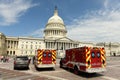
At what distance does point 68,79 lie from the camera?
17125mm

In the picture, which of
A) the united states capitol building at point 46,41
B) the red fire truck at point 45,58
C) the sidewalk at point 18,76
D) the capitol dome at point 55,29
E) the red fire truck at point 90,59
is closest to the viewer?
the sidewalk at point 18,76

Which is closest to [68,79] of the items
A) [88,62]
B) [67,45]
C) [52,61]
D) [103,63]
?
[88,62]

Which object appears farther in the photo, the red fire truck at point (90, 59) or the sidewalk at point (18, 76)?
the red fire truck at point (90, 59)

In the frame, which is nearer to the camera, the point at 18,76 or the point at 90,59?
the point at 90,59

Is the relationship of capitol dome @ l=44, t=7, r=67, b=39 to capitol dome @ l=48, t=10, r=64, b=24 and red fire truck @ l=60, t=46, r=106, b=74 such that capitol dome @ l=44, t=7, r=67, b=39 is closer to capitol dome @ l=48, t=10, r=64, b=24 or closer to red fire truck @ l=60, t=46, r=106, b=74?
capitol dome @ l=48, t=10, r=64, b=24

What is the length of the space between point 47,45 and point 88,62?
366 feet

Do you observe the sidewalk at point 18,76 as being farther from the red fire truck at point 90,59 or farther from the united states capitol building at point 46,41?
the united states capitol building at point 46,41

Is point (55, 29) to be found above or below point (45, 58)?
above

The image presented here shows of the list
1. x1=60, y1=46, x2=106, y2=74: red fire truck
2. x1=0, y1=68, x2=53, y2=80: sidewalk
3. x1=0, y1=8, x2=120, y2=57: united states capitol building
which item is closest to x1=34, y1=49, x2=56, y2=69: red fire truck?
x1=0, y1=68, x2=53, y2=80: sidewalk

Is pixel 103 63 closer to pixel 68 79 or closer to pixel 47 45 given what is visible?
pixel 68 79

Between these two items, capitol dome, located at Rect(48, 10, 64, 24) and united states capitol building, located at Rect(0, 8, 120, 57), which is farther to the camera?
capitol dome, located at Rect(48, 10, 64, 24)

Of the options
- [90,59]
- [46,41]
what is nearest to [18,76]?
[90,59]

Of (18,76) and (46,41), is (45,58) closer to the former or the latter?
(18,76)

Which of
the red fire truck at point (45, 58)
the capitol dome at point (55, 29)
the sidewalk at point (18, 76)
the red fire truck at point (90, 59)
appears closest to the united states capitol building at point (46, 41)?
the capitol dome at point (55, 29)
